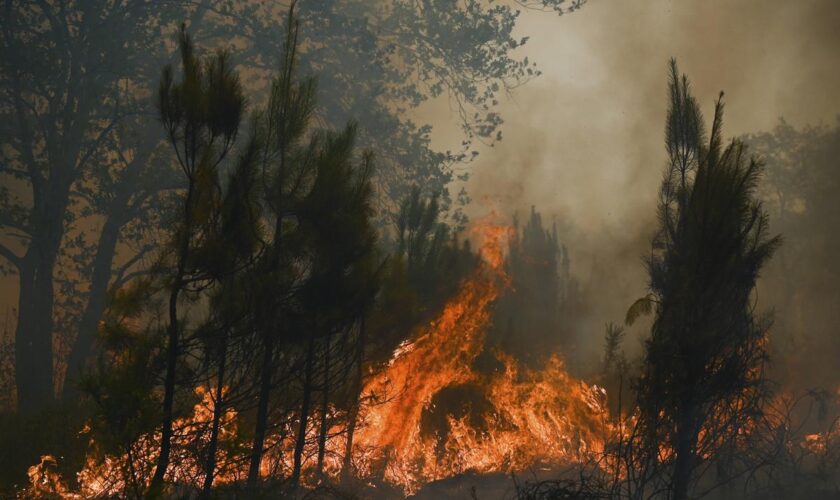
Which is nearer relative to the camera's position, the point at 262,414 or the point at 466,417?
the point at 262,414

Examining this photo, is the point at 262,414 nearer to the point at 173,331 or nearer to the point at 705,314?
the point at 173,331

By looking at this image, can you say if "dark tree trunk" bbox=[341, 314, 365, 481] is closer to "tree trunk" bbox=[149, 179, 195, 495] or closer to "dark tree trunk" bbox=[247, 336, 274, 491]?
"dark tree trunk" bbox=[247, 336, 274, 491]

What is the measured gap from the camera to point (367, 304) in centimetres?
980

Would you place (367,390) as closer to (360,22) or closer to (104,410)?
(104,410)

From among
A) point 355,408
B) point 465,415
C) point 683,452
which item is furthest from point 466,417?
point 683,452

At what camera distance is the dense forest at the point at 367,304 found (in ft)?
25.0

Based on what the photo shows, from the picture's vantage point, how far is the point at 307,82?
29.2ft

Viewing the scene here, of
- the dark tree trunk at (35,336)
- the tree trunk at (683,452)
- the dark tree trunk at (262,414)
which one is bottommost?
the tree trunk at (683,452)

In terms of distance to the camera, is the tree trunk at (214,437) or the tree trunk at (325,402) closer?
the tree trunk at (214,437)

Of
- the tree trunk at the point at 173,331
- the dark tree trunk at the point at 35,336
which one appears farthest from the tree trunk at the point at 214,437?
the dark tree trunk at the point at 35,336

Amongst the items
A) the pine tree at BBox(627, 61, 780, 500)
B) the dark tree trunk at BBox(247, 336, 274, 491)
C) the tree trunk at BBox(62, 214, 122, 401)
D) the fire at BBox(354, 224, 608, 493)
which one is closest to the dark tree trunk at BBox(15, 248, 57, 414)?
the tree trunk at BBox(62, 214, 122, 401)

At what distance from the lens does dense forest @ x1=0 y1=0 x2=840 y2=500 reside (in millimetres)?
7633

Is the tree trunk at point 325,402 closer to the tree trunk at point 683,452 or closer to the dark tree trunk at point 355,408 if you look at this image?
the dark tree trunk at point 355,408

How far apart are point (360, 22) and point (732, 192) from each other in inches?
600
